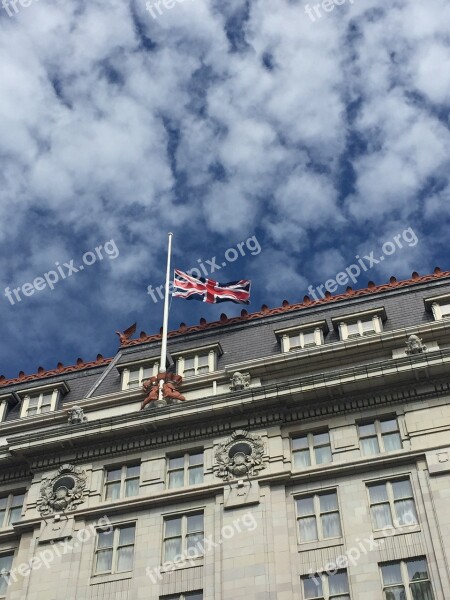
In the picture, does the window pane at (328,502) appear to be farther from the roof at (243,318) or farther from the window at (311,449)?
the roof at (243,318)

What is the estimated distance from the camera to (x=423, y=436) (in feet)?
116

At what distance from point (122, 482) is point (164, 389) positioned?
4.97 meters

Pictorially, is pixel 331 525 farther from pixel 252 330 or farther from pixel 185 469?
pixel 252 330

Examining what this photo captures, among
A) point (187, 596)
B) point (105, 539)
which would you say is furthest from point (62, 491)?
point (187, 596)

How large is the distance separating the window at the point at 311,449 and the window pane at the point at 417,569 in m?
5.82

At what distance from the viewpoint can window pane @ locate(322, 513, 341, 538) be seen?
33562 mm

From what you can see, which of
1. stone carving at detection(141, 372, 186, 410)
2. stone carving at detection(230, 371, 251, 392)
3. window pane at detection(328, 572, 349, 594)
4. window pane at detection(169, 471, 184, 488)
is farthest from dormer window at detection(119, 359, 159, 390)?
window pane at detection(328, 572, 349, 594)

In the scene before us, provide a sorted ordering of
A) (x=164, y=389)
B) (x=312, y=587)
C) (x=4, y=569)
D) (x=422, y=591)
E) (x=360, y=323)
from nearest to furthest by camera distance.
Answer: (x=422, y=591), (x=312, y=587), (x=4, y=569), (x=164, y=389), (x=360, y=323)

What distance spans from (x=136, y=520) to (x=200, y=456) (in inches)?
152

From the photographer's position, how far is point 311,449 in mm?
36594

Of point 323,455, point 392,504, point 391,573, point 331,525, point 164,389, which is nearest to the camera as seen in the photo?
point 391,573

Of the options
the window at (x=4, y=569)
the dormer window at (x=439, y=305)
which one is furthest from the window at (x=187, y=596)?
the dormer window at (x=439, y=305)

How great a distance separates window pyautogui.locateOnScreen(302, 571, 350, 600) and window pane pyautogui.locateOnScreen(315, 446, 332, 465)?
17.2 ft

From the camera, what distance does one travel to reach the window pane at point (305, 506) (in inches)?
1367
